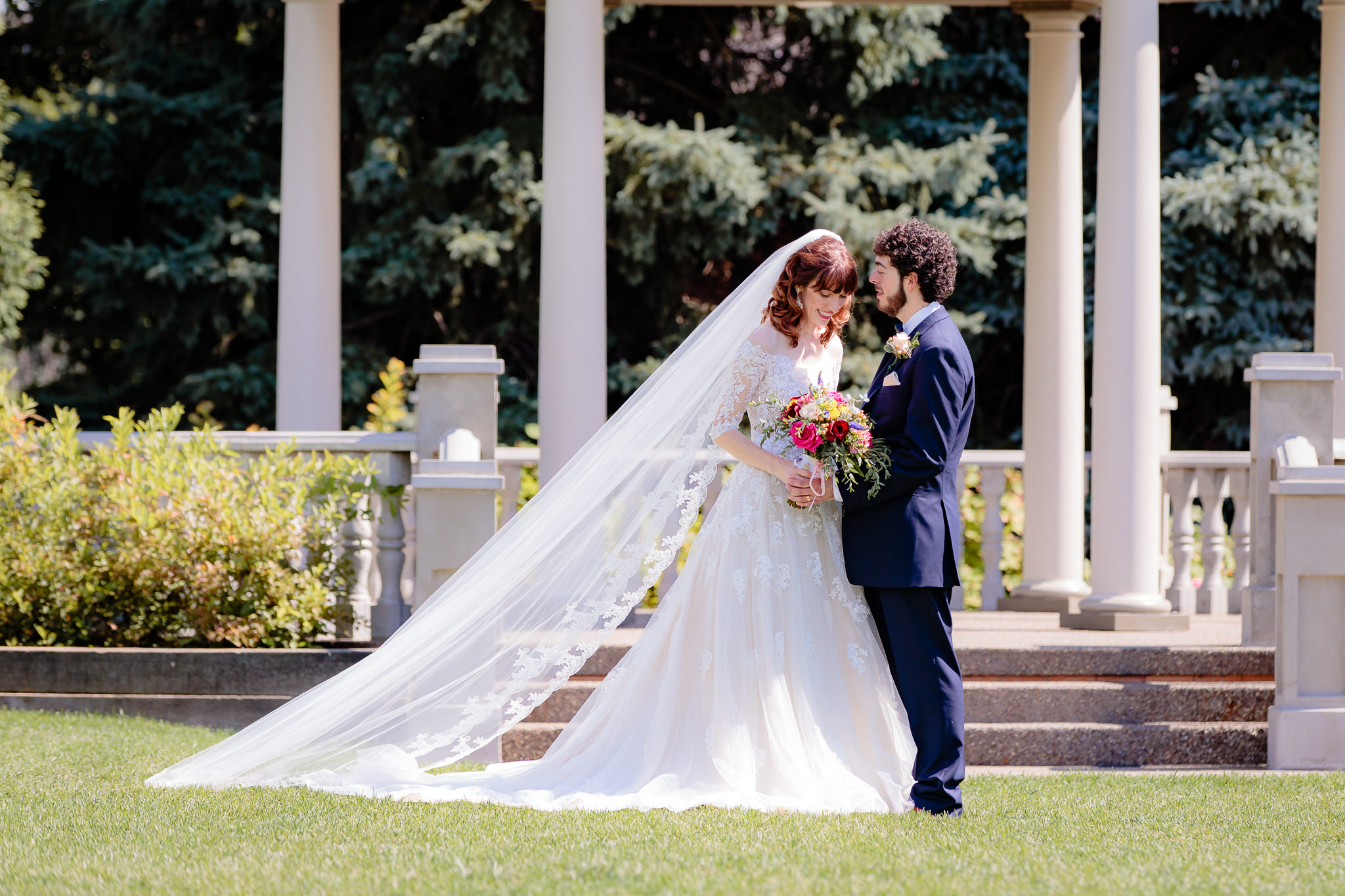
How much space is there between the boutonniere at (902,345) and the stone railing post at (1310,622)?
272cm

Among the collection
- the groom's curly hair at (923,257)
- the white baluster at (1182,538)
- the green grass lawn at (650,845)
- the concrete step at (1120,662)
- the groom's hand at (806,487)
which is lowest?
the green grass lawn at (650,845)

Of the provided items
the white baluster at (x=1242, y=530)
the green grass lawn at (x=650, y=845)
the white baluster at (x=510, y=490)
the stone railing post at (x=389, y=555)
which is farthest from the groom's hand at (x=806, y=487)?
the white baluster at (x=1242, y=530)

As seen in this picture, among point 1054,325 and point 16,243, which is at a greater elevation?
point 16,243

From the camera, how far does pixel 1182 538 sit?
10305mm

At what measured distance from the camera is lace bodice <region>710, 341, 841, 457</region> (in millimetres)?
6047

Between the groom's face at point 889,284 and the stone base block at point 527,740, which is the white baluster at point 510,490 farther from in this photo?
the groom's face at point 889,284

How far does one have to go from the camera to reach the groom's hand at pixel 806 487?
5.87m

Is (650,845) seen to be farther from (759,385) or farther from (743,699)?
(759,385)

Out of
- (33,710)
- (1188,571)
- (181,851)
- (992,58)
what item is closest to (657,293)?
(992,58)

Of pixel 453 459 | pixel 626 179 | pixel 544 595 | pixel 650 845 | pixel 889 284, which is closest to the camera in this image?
pixel 650 845

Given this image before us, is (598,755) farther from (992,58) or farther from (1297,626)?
(992,58)

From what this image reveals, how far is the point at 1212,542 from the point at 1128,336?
2695 millimetres

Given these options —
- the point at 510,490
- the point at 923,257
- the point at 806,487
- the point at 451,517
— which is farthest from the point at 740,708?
the point at 510,490

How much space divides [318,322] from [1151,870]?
25.5 ft
